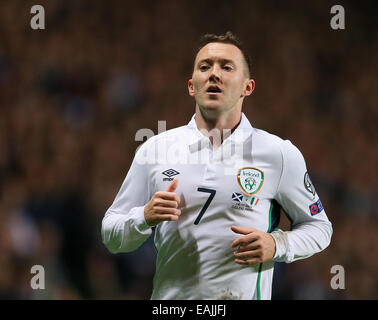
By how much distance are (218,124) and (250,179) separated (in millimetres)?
350

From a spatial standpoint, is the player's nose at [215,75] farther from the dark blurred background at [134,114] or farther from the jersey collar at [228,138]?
the dark blurred background at [134,114]

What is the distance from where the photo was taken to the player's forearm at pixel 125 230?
9.34 ft

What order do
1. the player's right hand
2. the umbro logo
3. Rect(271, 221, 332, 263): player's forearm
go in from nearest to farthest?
the player's right hand, Rect(271, 221, 332, 263): player's forearm, the umbro logo

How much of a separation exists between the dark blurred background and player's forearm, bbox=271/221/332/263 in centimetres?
239

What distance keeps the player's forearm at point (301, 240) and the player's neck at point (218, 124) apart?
0.56m

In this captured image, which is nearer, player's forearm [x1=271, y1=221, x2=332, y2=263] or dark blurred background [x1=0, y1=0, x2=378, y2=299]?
player's forearm [x1=271, y1=221, x2=332, y2=263]

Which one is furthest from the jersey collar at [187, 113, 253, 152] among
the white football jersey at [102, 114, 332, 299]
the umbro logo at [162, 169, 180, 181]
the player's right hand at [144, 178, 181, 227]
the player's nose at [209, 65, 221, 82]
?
the player's right hand at [144, 178, 181, 227]

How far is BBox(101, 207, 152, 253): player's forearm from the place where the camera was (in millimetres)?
2846

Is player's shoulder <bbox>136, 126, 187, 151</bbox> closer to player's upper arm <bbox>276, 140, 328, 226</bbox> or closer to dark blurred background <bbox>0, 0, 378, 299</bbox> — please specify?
player's upper arm <bbox>276, 140, 328, 226</bbox>

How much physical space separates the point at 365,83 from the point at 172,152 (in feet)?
17.0

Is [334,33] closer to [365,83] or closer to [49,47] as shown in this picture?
[365,83]

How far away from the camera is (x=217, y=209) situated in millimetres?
2869

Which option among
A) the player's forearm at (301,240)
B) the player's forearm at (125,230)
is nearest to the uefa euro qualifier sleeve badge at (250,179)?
the player's forearm at (301,240)
